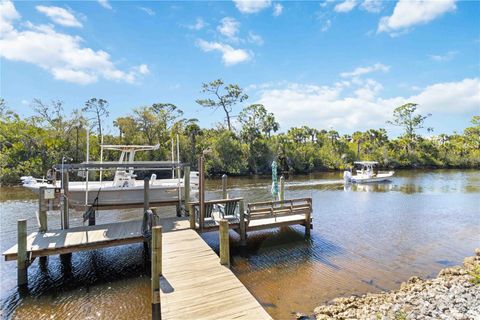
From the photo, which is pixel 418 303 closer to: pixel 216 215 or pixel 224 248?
pixel 224 248

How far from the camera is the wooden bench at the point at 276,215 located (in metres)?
10.1

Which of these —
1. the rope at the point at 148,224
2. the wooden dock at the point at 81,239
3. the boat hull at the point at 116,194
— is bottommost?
the wooden dock at the point at 81,239

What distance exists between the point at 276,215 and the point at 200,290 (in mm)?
5815

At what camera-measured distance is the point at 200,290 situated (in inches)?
202

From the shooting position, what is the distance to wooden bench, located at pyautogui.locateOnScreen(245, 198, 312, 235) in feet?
33.0

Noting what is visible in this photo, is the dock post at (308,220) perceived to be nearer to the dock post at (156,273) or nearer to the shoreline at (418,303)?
the shoreline at (418,303)

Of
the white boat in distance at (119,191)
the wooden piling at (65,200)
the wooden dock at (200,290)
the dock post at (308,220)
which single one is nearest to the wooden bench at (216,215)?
the white boat in distance at (119,191)

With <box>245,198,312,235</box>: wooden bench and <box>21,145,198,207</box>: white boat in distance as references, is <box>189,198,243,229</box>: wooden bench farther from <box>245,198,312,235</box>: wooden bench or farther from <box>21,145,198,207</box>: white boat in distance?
<box>21,145,198,207</box>: white boat in distance

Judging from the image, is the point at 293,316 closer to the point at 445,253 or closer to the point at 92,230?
the point at 92,230

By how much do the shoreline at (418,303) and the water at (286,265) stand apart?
1.93ft

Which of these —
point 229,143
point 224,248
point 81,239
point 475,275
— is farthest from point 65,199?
point 229,143

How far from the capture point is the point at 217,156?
39500mm

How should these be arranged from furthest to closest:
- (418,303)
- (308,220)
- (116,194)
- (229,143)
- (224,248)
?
1. (229,143)
2. (308,220)
3. (116,194)
4. (224,248)
5. (418,303)

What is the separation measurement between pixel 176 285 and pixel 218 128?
4169 cm
